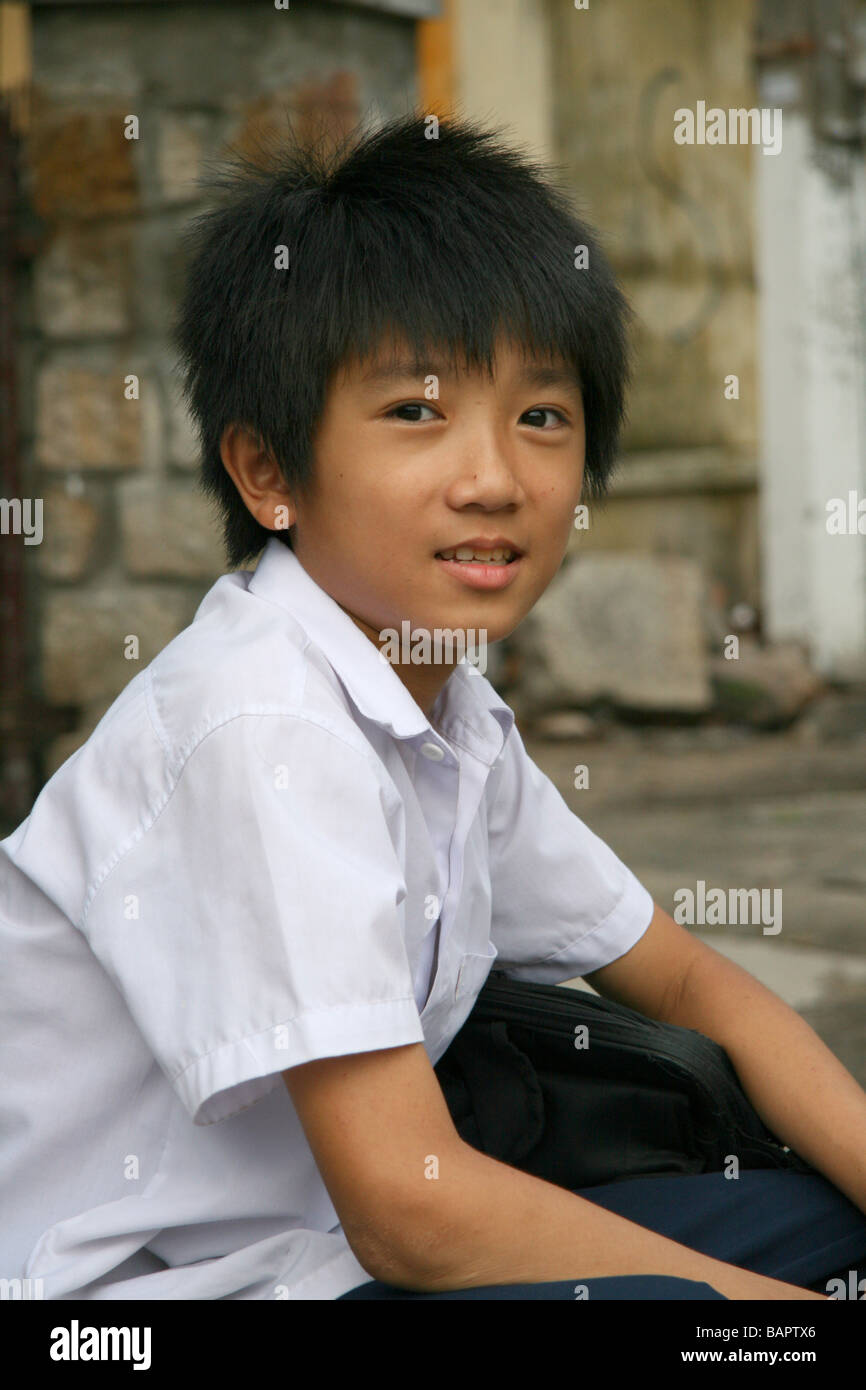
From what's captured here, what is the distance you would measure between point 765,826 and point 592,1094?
110 inches

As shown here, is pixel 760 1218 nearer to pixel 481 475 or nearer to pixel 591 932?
pixel 591 932

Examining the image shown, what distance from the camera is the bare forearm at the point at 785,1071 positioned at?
63.3 inches

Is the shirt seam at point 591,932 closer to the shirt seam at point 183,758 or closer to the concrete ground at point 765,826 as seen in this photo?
the shirt seam at point 183,758

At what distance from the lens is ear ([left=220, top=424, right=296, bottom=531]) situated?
1470 millimetres

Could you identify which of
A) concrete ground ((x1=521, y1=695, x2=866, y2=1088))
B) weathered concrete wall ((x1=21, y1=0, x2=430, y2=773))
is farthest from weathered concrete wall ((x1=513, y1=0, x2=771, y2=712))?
weathered concrete wall ((x1=21, y1=0, x2=430, y2=773))

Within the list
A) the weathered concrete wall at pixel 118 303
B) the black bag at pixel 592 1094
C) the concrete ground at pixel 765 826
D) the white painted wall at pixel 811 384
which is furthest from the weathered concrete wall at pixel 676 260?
the black bag at pixel 592 1094

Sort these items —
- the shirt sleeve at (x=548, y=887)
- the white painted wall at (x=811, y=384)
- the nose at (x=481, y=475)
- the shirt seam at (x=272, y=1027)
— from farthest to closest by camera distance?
the white painted wall at (x=811, y=384), the shirt sleeve at (x=548, y=887), the nose at (x=481, y=475), the shirt seam at (x=272, y=1027)

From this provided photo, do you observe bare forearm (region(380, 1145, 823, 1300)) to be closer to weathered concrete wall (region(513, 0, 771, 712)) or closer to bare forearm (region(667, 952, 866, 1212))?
bare forearm (region(667, 952, 866, 1212))

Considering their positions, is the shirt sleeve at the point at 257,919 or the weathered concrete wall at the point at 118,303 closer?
the shirt sleeve at the point at 257,919

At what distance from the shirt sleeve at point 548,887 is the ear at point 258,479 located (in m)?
0.39

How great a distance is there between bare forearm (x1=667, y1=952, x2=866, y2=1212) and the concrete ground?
33.8 inches

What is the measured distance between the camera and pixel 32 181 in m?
4.21

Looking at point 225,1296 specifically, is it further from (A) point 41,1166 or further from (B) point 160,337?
(B) point 160,337
